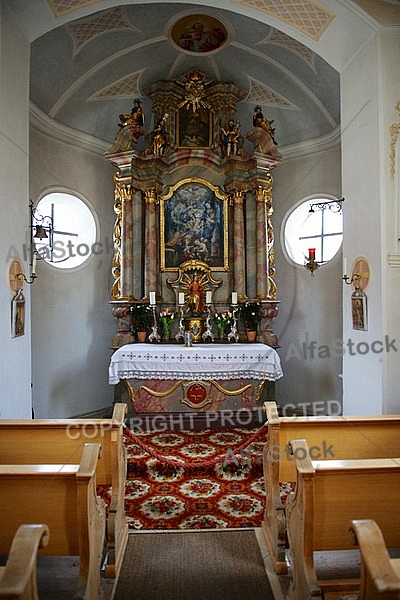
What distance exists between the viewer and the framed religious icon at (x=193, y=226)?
8562mm

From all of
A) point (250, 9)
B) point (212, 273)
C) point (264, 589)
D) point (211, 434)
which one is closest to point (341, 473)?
point (264, 589)

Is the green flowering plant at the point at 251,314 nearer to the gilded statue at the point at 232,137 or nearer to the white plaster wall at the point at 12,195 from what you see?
the gilded statue at the point at 232,137

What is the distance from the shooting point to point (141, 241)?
8.62 metres

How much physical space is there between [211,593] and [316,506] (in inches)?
41.3

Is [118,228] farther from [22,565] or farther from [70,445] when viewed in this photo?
[22,565]

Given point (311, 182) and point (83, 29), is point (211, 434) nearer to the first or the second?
point (311, 182)

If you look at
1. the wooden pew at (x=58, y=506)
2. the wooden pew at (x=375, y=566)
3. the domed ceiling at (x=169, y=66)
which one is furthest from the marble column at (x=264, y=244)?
the wooden pew at (x=375, y=566)

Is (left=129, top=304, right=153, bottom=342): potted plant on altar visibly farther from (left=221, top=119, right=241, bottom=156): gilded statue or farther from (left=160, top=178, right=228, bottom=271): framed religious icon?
(left=221, top=119, right=241, bottom=156): gilded statue

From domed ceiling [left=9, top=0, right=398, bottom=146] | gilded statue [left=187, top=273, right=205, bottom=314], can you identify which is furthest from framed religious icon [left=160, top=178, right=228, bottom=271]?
domed ceiling [left=9, top=0, right=398, bottom=146]

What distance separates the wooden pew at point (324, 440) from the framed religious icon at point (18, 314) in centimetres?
250

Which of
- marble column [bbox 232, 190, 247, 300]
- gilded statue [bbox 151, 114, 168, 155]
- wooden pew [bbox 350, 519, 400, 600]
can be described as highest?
gilded statue [bbox 151, 114, 168, 155]

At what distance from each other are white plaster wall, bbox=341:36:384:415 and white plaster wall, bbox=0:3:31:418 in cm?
346

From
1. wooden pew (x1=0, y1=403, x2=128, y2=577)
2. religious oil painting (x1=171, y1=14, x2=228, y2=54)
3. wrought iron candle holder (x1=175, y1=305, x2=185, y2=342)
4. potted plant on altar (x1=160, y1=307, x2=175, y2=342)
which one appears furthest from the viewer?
wrought iron candle holder (x1=175, y1=305, x2=185, y2=342)

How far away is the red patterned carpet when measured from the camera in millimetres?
4301
